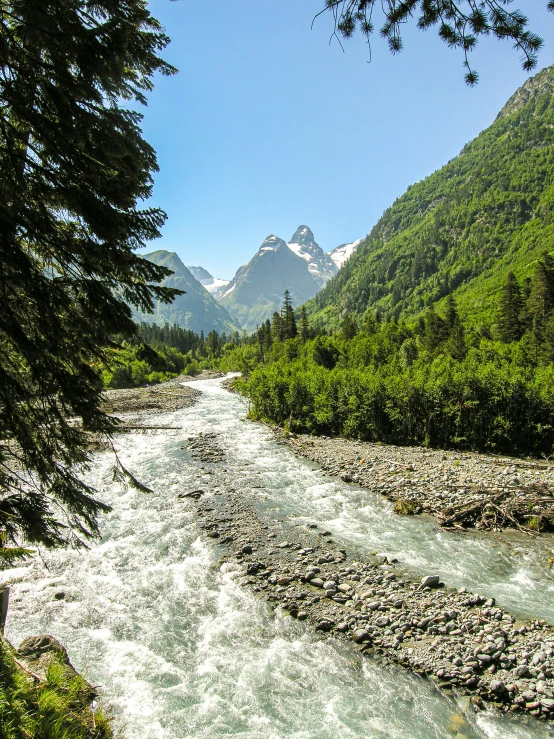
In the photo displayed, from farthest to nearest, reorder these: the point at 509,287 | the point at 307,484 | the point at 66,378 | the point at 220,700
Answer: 1. the point at 509,287
2. the point at 307,484
3. the point at 220,700
4. the point at 66,378

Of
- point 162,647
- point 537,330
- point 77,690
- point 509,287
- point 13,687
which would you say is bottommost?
point 162,647

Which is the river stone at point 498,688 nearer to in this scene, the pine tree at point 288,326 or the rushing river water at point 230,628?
the rushing river water at point 230,628

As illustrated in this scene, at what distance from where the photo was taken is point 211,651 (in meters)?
9.11

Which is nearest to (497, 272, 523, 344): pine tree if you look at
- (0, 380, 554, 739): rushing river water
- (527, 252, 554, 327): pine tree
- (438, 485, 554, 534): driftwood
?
(527, 252, 554, 327): pine tree

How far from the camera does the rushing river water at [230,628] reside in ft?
23.9

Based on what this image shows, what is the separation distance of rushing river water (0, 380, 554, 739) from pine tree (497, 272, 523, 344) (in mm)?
54507

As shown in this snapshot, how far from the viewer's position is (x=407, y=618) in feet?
31.6

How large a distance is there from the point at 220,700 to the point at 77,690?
307 cm

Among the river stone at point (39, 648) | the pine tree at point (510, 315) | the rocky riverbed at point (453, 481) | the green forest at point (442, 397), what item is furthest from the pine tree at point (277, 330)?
the river stone at point (39, 648)

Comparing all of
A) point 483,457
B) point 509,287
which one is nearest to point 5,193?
point 483,457

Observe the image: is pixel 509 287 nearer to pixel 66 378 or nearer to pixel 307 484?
pixel 307 484

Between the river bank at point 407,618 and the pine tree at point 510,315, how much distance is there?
59.3m

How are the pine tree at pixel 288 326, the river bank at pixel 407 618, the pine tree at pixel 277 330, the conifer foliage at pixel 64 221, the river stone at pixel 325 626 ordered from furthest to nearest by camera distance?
the pine tree at pixel 277 330 < the pine tree at pixel 288 326 < the river stone at pixel 325 626 < the river bank at pixel 407 618 < the conifer foliage at pixel 64 221

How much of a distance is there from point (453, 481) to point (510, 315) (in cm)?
5251
